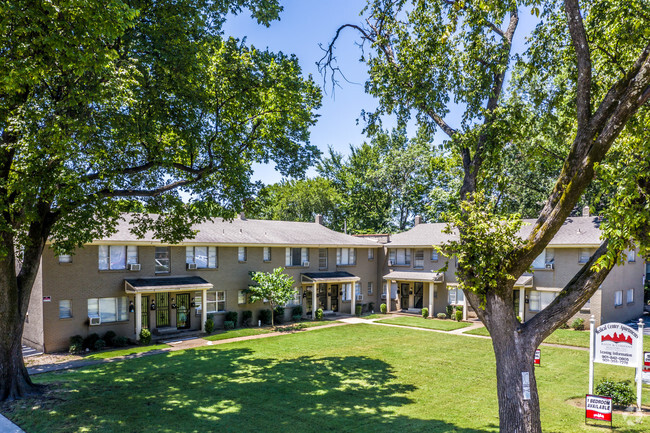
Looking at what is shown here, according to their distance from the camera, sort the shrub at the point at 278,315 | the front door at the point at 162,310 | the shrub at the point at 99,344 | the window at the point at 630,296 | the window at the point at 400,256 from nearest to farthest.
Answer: the shrub at the point at 99,344, the front door at the point at 162,310, the shrub at the point at 278,315, the window at the point at 630,296, the window at the point at 400,256

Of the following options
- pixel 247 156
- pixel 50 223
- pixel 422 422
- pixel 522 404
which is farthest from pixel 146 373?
pixel 522 404

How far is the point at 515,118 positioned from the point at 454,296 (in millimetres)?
23344

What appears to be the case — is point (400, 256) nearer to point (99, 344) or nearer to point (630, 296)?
point (630, 296)

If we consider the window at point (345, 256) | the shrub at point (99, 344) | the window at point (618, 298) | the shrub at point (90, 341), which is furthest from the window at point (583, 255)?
the shrub at point (90, 341)

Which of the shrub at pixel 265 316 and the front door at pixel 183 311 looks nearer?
the front door at pixel 183 311

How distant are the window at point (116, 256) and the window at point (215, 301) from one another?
4.67m

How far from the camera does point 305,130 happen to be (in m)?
15.7

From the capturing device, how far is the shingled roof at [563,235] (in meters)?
24.4

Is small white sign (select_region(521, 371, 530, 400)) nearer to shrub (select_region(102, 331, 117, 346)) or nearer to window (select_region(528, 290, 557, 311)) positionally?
shrub (select_region(102, 331, 117, 346))

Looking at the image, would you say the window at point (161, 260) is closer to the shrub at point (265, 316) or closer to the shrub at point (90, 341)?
the shrub at point (90, 341)

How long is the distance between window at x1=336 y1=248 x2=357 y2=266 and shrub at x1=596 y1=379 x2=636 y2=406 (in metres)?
20.9

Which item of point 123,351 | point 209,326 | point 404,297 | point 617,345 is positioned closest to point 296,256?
point 209,326

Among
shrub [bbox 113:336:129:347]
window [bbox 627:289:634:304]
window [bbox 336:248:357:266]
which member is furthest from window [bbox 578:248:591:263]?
shrub [bbox 113:336:129:347]

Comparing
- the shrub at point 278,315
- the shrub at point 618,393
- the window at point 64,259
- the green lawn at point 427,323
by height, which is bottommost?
the green lawn at point 427,323
